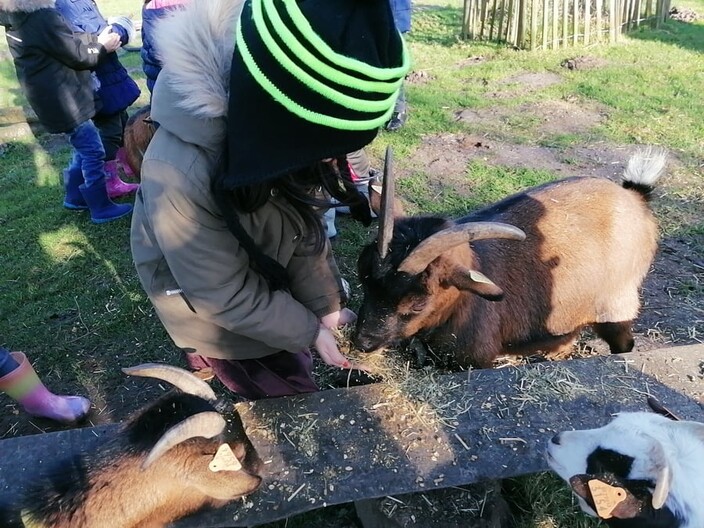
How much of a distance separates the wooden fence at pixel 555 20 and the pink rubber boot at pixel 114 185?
7.75m

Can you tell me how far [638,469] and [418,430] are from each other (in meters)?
0.98

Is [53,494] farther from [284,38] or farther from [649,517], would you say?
[649,517]

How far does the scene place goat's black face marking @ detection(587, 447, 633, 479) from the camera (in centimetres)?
233

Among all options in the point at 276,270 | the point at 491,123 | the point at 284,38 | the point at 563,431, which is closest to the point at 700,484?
the point at 563,431

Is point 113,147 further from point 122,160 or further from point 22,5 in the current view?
point 22,5

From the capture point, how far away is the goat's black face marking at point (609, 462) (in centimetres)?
233

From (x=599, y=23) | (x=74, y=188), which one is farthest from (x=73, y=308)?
(x=599, y=23)

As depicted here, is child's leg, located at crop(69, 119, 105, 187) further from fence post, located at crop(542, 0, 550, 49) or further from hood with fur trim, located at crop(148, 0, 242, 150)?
fence post, located at crop(542, 0, 550, 49)

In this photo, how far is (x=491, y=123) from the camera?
300 inches

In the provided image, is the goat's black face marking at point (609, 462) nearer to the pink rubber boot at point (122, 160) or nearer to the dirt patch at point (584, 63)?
the pink rubber boot at point (122, 160)

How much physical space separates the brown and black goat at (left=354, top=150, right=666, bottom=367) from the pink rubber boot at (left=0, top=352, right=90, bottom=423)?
197 cm

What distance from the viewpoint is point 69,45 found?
194 inches

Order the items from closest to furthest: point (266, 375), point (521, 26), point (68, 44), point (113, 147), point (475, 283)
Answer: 1. point (475, 283)
2. point (266, 375)
3. point (68, 44)
4. point (113, 147)
5. point (521, 26)

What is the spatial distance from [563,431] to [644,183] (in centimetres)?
214
